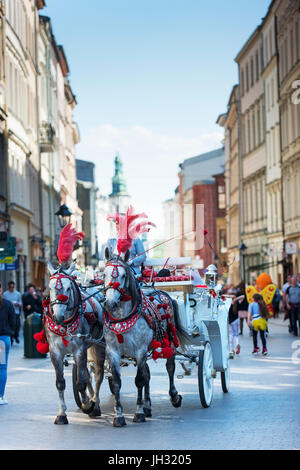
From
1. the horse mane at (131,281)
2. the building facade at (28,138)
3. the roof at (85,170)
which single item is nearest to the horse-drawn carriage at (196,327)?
the horse mane at (131,281)

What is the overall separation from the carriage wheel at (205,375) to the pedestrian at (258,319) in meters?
8.61

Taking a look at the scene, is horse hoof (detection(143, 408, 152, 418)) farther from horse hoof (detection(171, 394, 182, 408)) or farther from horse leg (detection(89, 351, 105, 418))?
horse hoof (detection(171, 394, 182, 408))

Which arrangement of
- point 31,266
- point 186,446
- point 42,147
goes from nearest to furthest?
point 186,446 → point 31,266 → point 42,147

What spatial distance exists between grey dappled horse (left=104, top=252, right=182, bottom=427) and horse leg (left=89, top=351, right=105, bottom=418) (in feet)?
2.48

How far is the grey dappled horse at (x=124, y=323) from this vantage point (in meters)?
12.4

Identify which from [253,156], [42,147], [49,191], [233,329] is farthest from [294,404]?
[253,156]

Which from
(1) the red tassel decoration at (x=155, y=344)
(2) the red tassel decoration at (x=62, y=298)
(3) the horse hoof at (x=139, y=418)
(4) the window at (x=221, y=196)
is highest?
(4) the window at (x=221, y=196)

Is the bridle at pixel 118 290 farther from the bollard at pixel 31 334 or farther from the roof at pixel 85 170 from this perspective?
the roof at pixel 85 170

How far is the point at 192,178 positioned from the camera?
134m

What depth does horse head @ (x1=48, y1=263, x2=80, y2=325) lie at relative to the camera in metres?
12.5

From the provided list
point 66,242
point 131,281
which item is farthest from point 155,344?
point 66,242

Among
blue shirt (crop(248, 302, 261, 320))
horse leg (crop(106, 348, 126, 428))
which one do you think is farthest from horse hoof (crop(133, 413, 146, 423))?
blue shirt (crop(248, 302, 261, 320))

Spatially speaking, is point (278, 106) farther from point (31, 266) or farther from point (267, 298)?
point (267, 298)

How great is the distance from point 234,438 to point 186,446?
75cm
